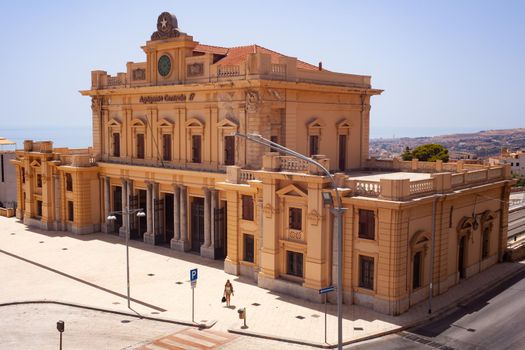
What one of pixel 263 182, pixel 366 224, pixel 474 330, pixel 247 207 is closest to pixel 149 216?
pixel 247 207

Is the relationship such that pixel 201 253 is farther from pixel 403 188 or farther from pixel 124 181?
pixel 403 188

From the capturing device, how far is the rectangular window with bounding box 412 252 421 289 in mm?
29984

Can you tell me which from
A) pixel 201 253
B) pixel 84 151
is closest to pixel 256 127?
pixel 201 253

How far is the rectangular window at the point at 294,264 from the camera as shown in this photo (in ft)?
105

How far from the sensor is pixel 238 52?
136 feet

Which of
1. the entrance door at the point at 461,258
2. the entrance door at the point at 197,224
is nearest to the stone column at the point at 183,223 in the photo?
the entrance door at the point at 197,224

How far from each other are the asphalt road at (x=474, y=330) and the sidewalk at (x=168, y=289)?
710 mm

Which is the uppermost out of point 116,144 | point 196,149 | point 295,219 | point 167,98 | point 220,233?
point 167,98

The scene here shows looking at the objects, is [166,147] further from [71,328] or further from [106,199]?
[71,328]

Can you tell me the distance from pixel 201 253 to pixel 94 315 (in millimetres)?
12348

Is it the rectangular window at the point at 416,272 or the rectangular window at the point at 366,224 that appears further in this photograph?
the rectangular window at the point at 416,272

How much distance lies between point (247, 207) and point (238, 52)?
13178mm

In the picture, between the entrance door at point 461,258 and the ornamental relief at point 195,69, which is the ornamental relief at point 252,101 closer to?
the ornamental relief at point 195,69

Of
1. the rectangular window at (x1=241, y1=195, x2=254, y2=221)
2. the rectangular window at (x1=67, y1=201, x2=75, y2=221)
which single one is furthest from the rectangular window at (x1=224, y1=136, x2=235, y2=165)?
the rectangular window at (x1=67, y1=201, x2=75, y2=221)
